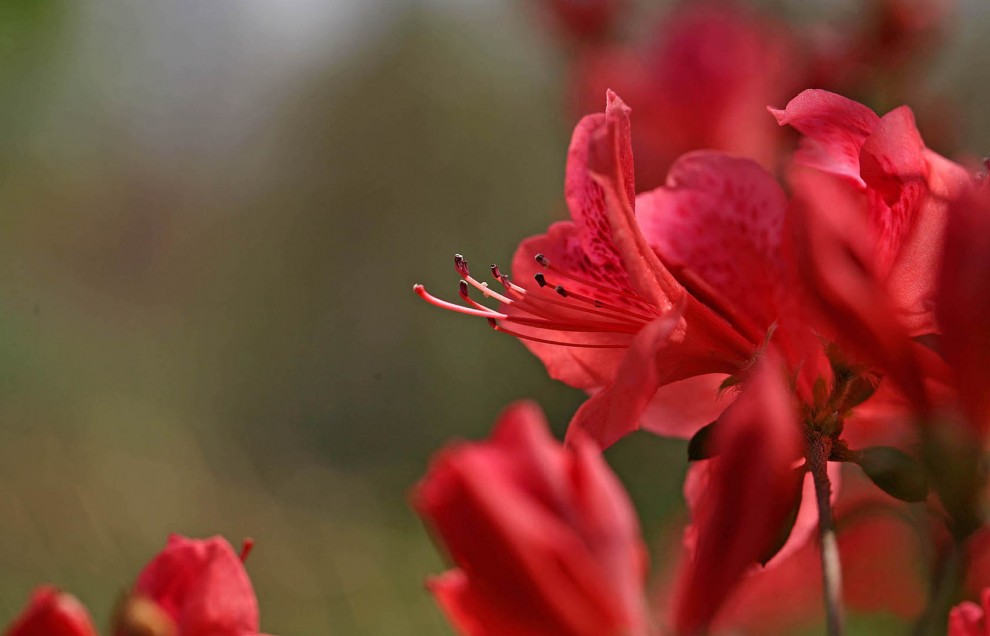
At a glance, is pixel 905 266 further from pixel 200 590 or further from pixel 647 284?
pixel 200 590

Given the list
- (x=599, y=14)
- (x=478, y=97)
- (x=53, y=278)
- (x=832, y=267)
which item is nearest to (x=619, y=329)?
(x=832, y=267)

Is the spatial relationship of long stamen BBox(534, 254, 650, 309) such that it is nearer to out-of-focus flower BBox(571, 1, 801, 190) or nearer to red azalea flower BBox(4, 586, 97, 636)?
red azalea flower BBox(4, 586, 97, 636)

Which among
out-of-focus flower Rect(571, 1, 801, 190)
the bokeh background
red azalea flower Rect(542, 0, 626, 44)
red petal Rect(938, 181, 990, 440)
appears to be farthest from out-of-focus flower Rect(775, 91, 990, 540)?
red azalea flower Rect(542, 0, 626, 44)

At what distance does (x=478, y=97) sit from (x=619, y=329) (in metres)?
5.04

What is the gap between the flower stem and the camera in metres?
0.35

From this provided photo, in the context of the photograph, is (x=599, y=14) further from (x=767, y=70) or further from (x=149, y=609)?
(x=149, y=609)

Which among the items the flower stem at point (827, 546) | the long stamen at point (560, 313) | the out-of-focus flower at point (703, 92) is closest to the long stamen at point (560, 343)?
the long stamen at point (560, 313)

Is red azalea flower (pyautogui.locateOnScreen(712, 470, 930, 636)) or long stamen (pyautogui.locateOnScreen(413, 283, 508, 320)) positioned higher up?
long stamen (pyautogui.locateOnScreen(413, 283, 508, 320))

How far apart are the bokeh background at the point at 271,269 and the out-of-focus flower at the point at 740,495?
1200 millimetres

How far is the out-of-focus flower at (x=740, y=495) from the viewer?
10.9 inches

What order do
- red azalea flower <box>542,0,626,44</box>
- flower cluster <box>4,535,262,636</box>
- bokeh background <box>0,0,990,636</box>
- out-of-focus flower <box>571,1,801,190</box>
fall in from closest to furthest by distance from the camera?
flower cluster <box>4,535,262,636</box> → out-of-focus flower <box>571,1,801,190</box> → red azalea flower <box>542,0,626,44</box> → bokeh background <box>0,0,990,636</box>

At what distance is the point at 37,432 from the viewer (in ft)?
7.63

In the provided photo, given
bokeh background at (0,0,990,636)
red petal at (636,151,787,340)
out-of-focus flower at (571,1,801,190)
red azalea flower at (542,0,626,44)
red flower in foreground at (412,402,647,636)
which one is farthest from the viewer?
bokeh background at (0,0,990,636)

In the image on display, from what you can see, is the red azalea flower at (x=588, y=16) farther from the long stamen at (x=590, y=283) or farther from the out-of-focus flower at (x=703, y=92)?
the long stamen at (x=590, y=283)
